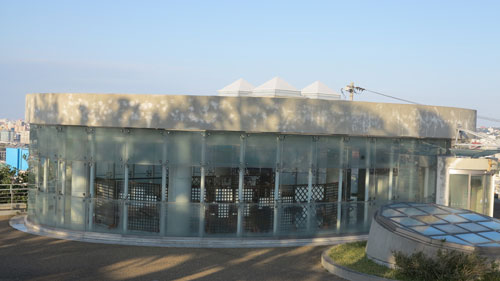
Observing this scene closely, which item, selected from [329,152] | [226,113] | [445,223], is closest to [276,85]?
[329,152]

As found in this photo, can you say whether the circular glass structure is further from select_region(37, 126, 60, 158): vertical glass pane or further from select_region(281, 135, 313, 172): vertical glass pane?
select_region(37, 126, 60, 158): vertical glass pane

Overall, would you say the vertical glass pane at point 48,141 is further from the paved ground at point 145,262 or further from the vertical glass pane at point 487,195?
the vertical glass pane at point 487,195

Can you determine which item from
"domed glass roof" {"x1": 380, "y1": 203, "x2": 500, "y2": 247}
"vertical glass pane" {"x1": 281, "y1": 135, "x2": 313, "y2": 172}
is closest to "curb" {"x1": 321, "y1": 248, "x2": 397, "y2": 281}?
"domed glass roof" {"x1": 380, "y1": 203, "x2": 500, "y2": 247}

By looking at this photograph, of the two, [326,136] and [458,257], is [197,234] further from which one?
[458,257]

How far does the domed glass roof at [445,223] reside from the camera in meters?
11.9

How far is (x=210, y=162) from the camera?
1558 centimetres

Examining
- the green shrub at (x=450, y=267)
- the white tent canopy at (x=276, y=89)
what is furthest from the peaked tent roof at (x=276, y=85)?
the green shrub at (x=450, y=267)

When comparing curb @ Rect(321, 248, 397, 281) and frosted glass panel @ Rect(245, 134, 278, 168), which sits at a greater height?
frosted glass panel @ Rect(245, 134, 278, 168)

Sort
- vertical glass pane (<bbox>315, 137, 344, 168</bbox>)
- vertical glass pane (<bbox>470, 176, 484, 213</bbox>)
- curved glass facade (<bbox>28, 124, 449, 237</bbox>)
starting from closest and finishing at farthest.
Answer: curved glass facade (<bbox>28, 124, 449, 237</bbox>), vertical glass pane (<bbox>315, 137, 344, 168</bbox>), vertical glass pane (<bbox>470, 176, 484, 213</bbox>)

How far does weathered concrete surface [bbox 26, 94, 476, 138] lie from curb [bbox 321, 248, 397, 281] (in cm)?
413

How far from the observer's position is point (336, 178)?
1656 cm

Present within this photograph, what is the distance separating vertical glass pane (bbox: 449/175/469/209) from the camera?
59.8 ft

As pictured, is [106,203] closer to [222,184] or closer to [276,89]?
[222,184]

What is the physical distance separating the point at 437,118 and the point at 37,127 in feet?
42.7
